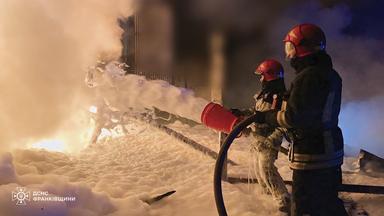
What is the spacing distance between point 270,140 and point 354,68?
13.5ft

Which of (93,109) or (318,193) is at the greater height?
(93,109)

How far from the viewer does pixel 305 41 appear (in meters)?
2.91

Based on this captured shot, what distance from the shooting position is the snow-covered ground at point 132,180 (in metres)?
3.93

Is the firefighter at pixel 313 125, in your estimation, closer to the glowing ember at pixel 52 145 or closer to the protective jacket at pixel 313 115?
the protective jacket at pixel 313 115

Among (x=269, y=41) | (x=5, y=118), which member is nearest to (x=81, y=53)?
(x=5, y=118)

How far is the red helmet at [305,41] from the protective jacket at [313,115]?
5 cm

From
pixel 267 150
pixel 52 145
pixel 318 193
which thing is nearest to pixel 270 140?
pixel 267 150

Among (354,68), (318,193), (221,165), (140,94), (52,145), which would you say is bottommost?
(318,193)

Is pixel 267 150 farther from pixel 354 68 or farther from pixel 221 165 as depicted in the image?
pixel 354 68

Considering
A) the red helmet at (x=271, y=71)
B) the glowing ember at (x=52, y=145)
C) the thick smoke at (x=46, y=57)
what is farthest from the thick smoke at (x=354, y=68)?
the glowing ember at (x=52, y=145)

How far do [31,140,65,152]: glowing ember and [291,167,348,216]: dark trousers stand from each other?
5269 mm

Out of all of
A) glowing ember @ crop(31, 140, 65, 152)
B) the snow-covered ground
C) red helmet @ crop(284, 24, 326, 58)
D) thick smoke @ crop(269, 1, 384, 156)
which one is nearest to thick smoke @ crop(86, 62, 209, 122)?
the snow-covered ground

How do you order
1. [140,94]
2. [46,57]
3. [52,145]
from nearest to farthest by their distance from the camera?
[140,94], [46,57], [52,145]

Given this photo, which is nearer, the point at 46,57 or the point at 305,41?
the point at 305,41
